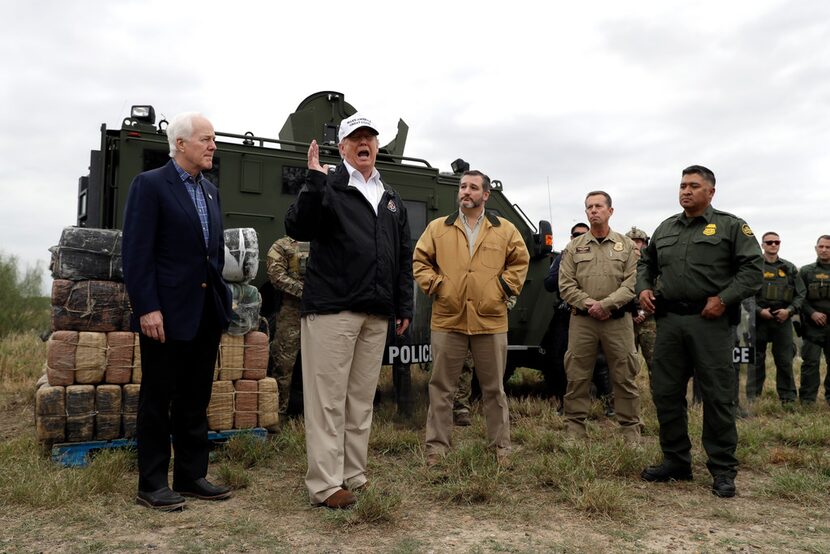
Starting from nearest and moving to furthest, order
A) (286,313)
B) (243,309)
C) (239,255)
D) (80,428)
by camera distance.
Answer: (80,428), (239,255), (243,309), (286,313)

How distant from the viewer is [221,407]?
468 centimetres

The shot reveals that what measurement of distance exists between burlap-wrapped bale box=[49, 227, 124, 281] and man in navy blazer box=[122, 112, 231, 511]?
1179mm

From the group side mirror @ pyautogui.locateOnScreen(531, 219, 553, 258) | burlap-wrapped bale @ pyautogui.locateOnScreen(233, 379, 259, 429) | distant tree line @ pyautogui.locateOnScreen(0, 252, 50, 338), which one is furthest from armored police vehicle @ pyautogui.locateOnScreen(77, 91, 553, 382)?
distant tree line @ pyautogui.locateOnScreen(0, 252, 50, 338)

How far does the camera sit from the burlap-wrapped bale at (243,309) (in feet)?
15.6

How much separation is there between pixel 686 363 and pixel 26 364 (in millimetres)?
8733

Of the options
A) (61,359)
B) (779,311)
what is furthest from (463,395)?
(779,311)

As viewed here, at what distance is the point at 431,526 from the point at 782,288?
19.9 feet

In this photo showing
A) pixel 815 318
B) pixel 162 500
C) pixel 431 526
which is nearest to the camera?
pixel 431 526

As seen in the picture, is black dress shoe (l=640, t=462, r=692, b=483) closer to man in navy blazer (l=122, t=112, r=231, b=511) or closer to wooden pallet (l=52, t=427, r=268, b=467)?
man in navy blazer (l=122, t=112, r=231, b=511)

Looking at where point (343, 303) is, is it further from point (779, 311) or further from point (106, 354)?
point (779, 311)

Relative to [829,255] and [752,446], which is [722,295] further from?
[829,255]

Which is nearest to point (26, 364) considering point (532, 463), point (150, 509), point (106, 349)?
point (106, 349)

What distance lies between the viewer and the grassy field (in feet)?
9.87

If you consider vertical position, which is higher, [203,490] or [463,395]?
[463,395]
